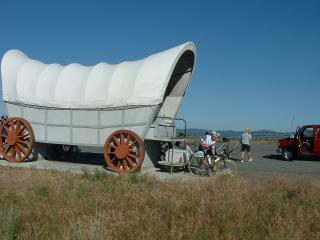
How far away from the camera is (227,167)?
14.6 metres

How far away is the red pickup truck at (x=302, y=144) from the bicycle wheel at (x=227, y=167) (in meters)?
6.37

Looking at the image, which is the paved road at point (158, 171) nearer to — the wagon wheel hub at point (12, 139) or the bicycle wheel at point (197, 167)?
the bicycle wheel at point (197, 167)

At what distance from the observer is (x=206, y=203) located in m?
7.35

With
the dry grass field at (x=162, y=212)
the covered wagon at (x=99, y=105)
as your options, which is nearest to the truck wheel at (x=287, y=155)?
the covered wagon at (x=99, y=105)

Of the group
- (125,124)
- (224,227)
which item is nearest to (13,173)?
(125,124)

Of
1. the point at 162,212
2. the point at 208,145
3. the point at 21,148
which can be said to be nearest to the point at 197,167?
the point at 208,145

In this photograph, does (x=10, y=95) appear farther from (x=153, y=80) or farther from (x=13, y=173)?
(x=153, y=80)

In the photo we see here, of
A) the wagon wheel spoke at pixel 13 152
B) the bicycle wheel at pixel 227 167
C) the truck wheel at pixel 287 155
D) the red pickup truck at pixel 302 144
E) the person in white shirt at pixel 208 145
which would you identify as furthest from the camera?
the truck wheel at pixel 287 155

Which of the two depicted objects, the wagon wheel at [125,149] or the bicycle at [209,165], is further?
the wagon wheel at [125,149]

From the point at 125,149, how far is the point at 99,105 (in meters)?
1.88

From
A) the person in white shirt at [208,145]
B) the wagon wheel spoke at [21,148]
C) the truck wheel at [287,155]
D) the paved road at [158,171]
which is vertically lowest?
the paved road at [158,171]

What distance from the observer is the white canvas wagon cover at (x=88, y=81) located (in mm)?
14328

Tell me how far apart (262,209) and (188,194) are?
5.51 ft

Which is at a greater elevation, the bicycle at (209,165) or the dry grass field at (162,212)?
the bicycle at (209,165)
